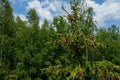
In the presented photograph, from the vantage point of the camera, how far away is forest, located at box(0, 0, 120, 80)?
14953 millimetres

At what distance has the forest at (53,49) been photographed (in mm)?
14953

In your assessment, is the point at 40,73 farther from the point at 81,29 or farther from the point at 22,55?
the point at 81,29

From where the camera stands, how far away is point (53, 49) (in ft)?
140

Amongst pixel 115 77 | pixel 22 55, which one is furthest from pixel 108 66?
pixel 22 55

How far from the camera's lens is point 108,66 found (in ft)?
49.5

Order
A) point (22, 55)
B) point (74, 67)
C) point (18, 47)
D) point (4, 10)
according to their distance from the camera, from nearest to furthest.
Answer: point (74, 67), point (22, 55), point (18, 47), point (4, 10)

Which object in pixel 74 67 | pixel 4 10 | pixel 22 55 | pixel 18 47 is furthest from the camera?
pixel 4 10

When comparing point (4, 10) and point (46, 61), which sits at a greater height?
point (4, 10)

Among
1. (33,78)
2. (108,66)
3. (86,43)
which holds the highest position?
(86,43)

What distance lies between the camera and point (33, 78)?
43.8 m

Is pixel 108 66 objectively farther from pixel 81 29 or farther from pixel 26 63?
Answer: pixel 26 63

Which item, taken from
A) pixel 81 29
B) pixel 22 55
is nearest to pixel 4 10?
pixel 22 55

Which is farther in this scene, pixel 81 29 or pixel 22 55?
pixel 22 55

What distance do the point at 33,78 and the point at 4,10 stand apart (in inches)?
505
